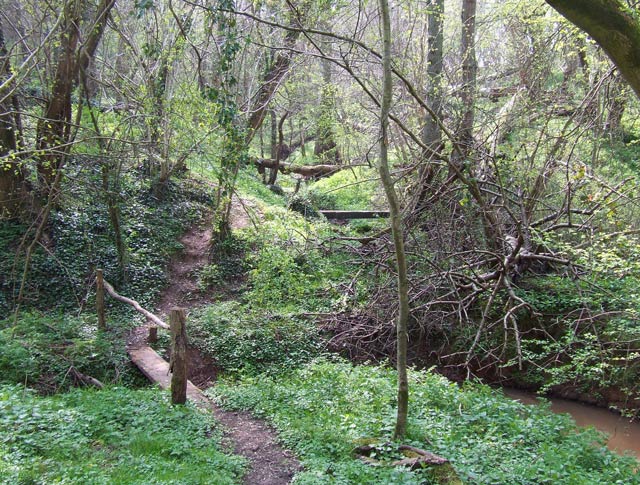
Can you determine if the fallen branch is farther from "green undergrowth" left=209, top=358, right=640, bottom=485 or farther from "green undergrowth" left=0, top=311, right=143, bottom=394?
"green undergrowth" left=209, top=358, right=640, bottom=485

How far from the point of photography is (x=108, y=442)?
216 inches

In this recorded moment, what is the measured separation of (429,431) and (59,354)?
20.2 ft

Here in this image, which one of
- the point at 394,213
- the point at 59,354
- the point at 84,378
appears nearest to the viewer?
the point at 394,213

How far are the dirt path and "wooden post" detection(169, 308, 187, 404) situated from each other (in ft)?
1.84

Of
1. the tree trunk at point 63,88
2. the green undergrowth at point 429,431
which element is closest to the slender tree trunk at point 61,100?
the tree trunk at point 63,88

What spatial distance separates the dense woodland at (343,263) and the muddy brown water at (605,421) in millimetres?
244

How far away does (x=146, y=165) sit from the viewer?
1564 cm

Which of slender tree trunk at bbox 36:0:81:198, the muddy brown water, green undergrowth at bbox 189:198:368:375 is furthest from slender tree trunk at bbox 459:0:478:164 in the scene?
slender tree trunk at bbox 36:0:81:198

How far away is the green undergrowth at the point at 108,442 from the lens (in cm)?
457

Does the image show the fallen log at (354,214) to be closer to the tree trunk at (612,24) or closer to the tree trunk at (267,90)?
the tree trunk at (267,90)

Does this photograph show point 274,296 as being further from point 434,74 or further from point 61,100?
point 434,74

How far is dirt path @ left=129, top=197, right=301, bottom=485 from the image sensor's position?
5.55 m

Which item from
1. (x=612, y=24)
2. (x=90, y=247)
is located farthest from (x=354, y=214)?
(x=612, y=24)

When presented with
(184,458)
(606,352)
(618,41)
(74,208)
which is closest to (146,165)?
(74,208)
